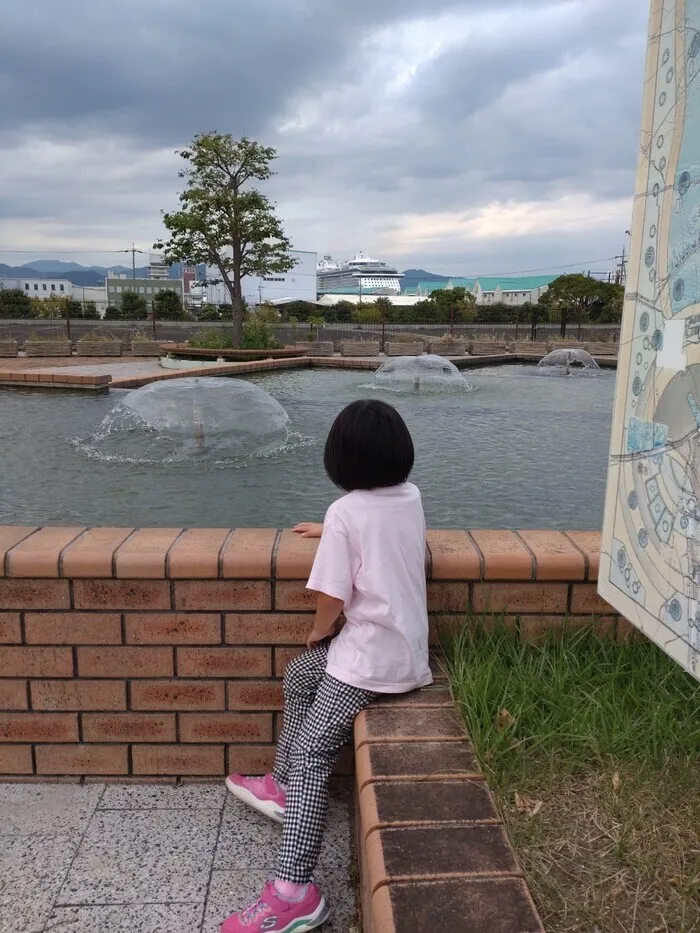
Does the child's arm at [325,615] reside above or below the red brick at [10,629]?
above

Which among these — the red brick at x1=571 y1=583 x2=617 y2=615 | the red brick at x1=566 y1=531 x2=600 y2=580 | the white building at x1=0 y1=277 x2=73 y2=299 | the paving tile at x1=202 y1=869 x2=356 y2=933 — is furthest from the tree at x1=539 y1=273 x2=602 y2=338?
the white building at x1=0 y1=277 x2=73 y2=299

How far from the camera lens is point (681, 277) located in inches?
55.9

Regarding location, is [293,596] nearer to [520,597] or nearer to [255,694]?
[255,694]

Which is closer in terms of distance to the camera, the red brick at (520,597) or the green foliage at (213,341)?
the red brick at (520,597)

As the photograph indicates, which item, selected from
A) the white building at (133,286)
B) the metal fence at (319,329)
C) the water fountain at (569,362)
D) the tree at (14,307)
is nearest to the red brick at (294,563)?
the water fountain at (569,362)

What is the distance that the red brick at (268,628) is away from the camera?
2.07 metres

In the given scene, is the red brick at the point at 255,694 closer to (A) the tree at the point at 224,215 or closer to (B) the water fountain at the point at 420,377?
(B) the water fountain at the point at 420,377

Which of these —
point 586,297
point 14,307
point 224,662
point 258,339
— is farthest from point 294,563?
point 586,297

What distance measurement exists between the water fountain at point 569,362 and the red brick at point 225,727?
48.9 feet

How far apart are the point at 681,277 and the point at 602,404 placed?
8.90m

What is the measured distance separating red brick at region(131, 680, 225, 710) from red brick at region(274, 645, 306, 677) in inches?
6.9

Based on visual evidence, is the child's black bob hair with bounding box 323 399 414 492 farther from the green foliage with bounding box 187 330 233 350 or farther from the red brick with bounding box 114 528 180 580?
the green foliage with bounding box 187 330 233 350

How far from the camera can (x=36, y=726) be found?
2139 mm

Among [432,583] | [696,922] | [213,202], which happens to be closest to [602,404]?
[432,583]
